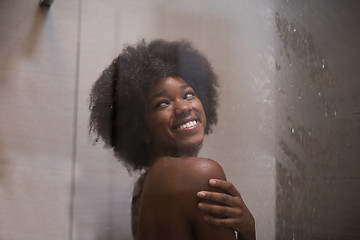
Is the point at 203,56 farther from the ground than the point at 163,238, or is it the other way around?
the point at 203,56

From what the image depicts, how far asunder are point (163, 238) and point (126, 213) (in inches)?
4.3

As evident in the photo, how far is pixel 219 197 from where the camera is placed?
0.67 m

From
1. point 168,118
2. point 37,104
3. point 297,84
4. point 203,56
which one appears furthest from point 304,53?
point 37,104

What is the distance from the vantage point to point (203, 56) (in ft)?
2.51

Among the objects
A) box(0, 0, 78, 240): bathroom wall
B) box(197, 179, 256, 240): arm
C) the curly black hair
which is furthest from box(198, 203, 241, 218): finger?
box(0, 0, 78, 240): bathroom wall

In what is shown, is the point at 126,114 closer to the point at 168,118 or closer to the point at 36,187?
the point at 168,118

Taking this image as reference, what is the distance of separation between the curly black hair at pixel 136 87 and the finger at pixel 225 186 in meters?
0.10

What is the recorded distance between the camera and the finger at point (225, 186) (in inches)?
26.7

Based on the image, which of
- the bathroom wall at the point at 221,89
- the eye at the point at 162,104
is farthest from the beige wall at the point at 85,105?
the eye at the point at 162,104

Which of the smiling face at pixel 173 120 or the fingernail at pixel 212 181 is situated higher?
the smiling face at pixel 173 120

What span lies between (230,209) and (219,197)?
3 cm

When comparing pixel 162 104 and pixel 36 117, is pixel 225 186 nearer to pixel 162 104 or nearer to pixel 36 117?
pixel 162 104

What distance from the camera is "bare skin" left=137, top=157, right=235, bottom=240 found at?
0.66 metres

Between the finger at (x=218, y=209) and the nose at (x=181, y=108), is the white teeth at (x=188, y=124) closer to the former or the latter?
the nose at (x=181, y=108)
